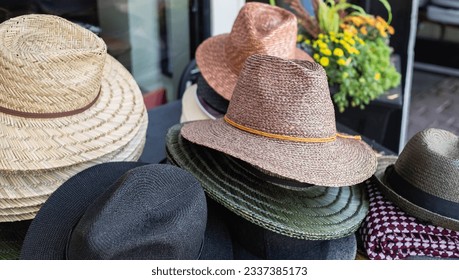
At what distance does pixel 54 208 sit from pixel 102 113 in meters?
0.34

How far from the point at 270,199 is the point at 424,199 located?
34cm

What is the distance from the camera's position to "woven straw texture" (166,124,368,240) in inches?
41.1

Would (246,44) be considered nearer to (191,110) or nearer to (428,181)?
(191,110)

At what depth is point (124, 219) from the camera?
85 cm

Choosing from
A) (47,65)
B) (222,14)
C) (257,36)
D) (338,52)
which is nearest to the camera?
(47,65)

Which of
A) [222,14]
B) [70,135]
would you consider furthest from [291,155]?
[222,14]

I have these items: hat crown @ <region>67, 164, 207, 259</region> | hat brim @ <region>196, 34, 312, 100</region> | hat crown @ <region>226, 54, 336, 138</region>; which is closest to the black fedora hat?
hat crown @ <region>67, 164, 207, 259</region>

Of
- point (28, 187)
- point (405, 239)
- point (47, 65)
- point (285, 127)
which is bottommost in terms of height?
point (405, 239)

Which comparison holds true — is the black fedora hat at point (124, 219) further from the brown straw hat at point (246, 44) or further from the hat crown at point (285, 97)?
the brown straw hat at point (246, 44)

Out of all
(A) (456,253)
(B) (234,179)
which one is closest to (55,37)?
(B) (234,179)

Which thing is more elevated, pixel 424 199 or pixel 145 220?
pixel 145 220

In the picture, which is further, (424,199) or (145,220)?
(424,199)

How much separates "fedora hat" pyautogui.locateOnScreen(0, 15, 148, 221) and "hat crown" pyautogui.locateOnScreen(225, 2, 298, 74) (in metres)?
0.48

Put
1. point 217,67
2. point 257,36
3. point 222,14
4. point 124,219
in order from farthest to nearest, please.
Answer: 1. point 222,14
2. point 217,67
3. point 257,36
4. point 124,219
